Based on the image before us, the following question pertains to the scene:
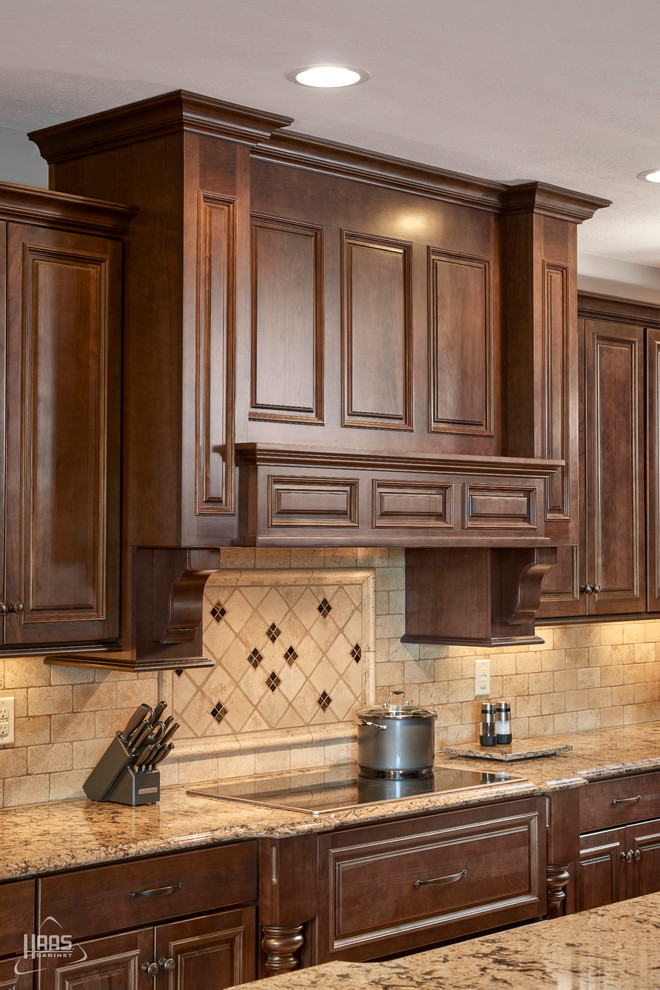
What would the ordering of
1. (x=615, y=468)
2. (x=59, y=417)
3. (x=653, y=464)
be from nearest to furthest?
1. (x=59, y=417)
2. (x=615, y=468)
3. (x=653, y=464)

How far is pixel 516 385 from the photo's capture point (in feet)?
13.3

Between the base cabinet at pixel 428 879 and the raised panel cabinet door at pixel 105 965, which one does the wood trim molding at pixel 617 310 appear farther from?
the raised panel cabinet door at pixel 105 965

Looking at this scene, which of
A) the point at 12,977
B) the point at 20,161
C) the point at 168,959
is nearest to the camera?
the point at 12,977

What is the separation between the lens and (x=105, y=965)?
2.77 m

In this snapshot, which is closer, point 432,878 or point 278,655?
point 432,878

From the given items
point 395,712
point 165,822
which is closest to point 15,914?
point 165,822

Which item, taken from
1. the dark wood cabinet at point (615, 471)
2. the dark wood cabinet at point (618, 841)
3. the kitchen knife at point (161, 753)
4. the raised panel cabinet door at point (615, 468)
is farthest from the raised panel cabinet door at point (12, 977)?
the raised panel cabinet door at point (615, 468)

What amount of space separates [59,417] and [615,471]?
96.1 inches

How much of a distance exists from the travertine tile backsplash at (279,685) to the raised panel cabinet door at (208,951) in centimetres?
62

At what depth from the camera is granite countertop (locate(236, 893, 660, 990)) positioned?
175cm

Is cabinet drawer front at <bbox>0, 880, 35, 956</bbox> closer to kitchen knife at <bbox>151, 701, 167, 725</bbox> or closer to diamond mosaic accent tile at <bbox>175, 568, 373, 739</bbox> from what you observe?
kitchen knife at <bbox>151, 701, 167, 725</bbox>

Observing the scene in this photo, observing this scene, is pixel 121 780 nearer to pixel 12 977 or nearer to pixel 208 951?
pixel 208 951

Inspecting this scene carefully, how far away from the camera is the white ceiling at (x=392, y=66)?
8.52ft

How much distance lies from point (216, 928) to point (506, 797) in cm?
106
